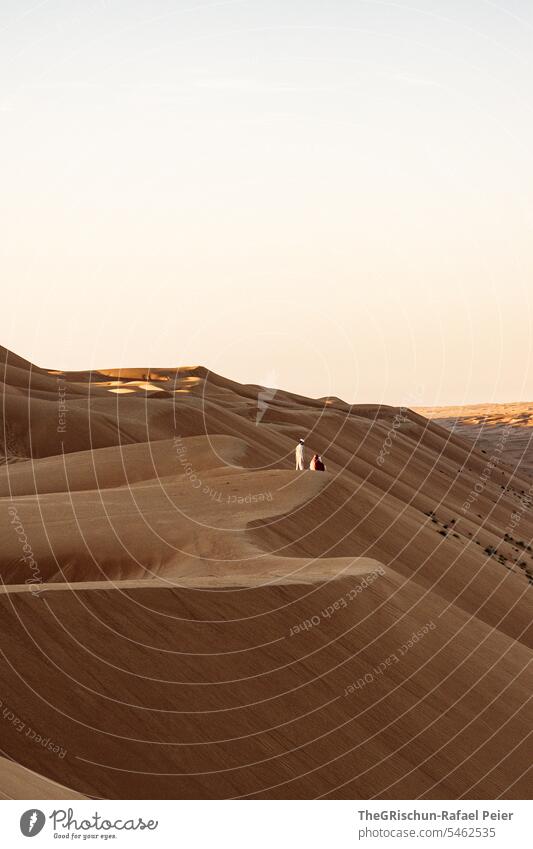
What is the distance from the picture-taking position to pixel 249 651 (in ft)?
44.2

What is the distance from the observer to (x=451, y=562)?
83.8 ft

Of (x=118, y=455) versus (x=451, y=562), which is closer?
(x=451, y=562)

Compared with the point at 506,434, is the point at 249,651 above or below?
below

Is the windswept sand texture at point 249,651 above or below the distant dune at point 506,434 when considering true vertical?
below

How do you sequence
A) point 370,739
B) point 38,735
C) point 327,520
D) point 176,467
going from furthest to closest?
1. point 176,467
2. point 327,520
3. point 370,739
4. point 38,735

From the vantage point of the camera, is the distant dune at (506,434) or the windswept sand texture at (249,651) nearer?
the windswept sand texture at (249,651)

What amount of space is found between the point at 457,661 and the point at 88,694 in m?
6.24

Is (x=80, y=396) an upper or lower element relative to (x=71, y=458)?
upper

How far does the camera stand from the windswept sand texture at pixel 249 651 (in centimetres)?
1151

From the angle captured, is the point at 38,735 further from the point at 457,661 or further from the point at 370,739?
the point at 457,661

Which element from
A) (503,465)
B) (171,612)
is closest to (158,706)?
(171,612)

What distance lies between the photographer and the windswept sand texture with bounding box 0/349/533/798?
11.5m

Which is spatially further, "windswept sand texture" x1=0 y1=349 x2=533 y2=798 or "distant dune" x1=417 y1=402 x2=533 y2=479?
"distant dune" x1=417 y1=402 x2=533 y2=479
